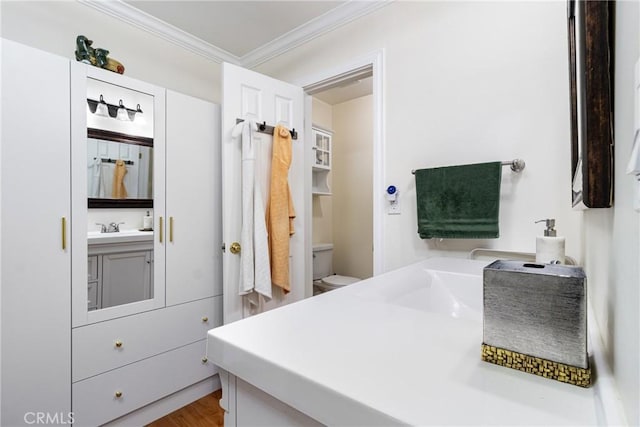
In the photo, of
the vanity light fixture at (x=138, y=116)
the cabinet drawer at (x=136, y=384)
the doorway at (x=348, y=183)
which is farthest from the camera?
the doorway at (x=348, y=183)

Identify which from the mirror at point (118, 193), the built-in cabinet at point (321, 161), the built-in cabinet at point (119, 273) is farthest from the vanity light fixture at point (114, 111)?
the built-in cabinet at point (321, 161)

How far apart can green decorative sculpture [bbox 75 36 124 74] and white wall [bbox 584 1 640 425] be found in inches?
80.9

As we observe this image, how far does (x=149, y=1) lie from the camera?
73.4 inches

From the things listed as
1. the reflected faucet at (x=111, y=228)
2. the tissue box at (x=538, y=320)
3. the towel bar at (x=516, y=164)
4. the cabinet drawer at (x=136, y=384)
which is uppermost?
the towel bar at (x=516, y=164)

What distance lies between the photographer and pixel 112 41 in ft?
6.29

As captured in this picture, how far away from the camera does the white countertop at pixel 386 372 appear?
34 cm

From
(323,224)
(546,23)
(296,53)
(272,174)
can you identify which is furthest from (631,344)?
(323,224)

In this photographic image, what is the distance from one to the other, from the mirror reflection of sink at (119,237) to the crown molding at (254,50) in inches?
55.0

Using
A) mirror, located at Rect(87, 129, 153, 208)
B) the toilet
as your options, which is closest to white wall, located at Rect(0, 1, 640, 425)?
mirror, located at Rect(87, 129, 153, 208)

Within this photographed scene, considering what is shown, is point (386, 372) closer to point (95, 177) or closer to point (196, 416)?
point (95, 177)

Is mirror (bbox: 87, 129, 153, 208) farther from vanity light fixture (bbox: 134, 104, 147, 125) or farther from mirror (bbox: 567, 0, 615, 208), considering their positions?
mirror (bbox: 567, 0, 615, 208)

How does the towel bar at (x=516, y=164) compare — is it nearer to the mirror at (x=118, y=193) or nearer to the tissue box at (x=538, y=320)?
the tissue box at (x=538, y=320)

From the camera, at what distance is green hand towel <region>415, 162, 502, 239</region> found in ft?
4.38

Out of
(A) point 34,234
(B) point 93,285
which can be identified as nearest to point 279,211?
(B) point 93,285
